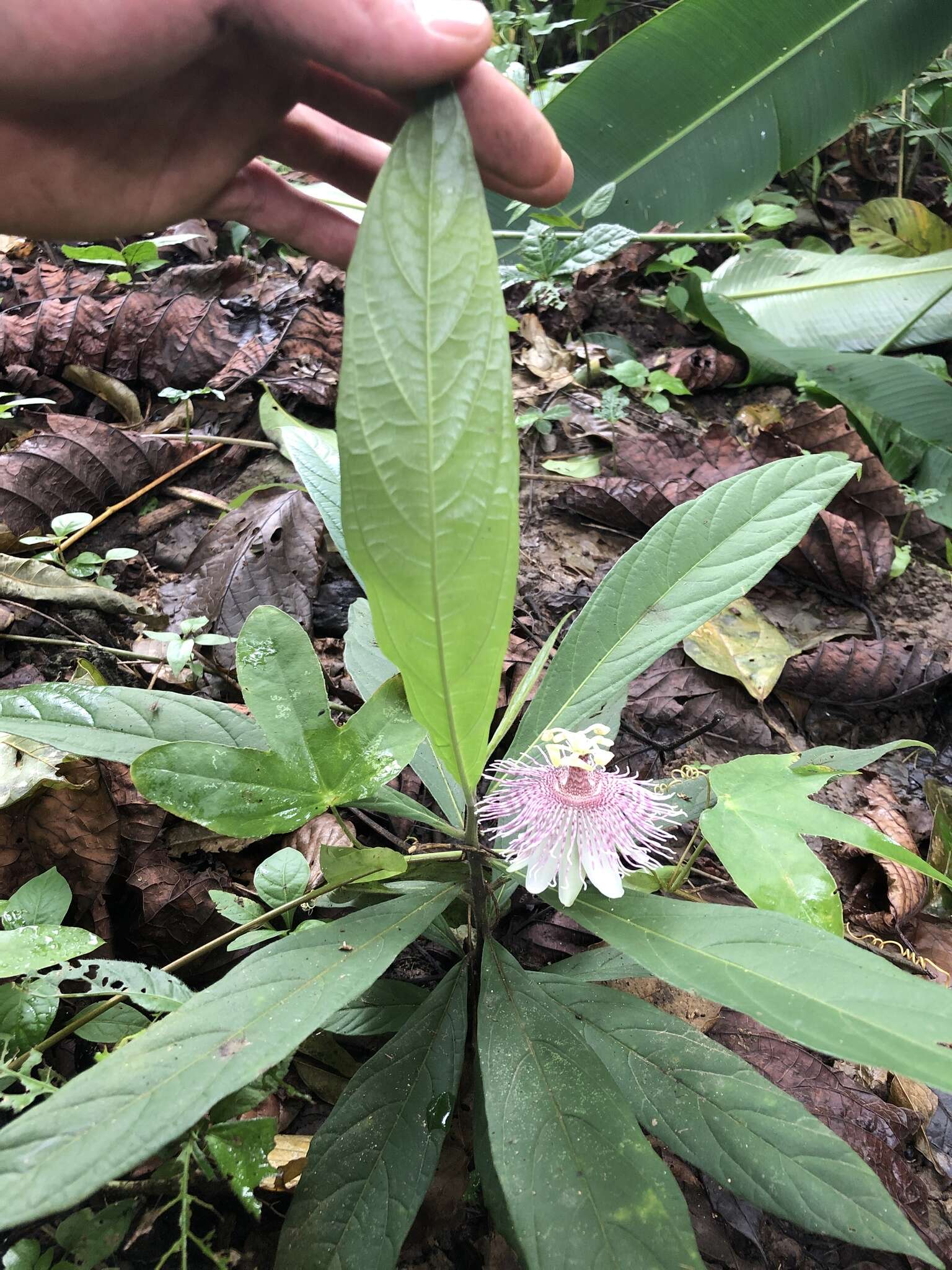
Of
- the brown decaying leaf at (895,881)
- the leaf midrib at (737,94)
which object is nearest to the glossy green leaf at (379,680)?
the brown decaying leaf at (895,881)

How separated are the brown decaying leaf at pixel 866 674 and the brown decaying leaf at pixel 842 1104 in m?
0.77

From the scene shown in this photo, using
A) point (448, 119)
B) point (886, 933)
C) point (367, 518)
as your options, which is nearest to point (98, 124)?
point (448, 119)

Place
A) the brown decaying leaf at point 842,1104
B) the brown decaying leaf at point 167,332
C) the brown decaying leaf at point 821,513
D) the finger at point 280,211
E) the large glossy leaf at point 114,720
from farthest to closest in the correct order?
the brown decaying leaf at point 167,332
the brown decaying leaf at point 821,513
the finger at point 280,211
the brown decaying leaf at point 842,1104
the large glossy leaf at point 114,720

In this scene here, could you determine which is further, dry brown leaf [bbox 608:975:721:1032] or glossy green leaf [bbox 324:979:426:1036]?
dry brown leaf [bbox 608:975:721:1032]

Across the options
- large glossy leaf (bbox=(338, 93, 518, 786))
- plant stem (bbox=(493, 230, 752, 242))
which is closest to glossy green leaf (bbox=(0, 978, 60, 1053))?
large glossy leaf (bbox=(338, 93, 518, 786))

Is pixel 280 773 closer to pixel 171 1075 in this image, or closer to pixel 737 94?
pixel 171 1075

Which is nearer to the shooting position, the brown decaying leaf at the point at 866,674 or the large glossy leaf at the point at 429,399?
the large glossy leaf at the point at 429,399

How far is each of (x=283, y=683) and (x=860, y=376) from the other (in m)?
2.04

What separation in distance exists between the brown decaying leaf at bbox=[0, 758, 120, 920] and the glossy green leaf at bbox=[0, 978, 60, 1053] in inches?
9.3

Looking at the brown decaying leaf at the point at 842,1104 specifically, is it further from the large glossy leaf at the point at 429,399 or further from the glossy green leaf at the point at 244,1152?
the large glossy leaf at the point at 429,399

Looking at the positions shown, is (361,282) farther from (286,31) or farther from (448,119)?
(286,31)

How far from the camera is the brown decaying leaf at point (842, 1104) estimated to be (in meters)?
1.04

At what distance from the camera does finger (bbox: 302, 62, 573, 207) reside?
0.84 m

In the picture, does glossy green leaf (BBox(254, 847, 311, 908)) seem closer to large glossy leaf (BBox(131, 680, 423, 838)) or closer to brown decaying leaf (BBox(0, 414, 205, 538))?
large glossy leaf (BBox(131, 680, 423, 838))
